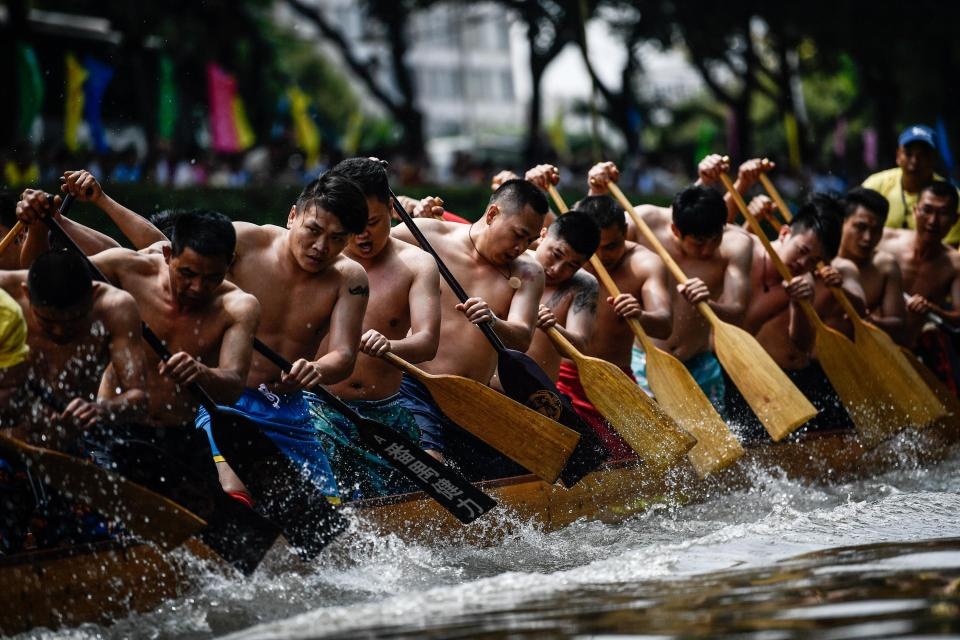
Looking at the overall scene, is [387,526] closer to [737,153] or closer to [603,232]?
[603,232]

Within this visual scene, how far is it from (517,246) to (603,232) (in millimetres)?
1243

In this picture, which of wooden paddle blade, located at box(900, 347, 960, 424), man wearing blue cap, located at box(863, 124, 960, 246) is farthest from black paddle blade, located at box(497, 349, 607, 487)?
man wearing blue cap, located at box(863, 124, 960, 246)

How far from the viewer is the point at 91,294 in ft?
16.5

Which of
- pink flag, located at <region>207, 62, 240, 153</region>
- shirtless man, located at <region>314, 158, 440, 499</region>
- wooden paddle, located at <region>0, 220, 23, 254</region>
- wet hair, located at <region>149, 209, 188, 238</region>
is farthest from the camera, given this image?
pink flag, located at <region>207, 62, 240, 153</region>

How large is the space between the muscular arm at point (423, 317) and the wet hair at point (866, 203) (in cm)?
359

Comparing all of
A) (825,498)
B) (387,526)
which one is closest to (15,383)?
(387,526)

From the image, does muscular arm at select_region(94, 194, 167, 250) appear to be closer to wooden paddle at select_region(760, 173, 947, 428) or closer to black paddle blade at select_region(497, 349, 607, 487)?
black paddle blade at select_region(497, 349, 607, 487)

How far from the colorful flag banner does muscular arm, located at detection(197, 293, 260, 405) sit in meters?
14.9

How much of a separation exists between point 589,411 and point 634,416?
0.80 metres

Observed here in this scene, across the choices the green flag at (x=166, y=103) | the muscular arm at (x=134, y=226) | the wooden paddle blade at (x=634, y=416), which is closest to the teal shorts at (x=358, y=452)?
the muscular arm at (x=134, y=226)

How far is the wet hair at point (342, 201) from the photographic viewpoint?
5.95 meters

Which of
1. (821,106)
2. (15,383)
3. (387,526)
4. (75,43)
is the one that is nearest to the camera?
(15,383)

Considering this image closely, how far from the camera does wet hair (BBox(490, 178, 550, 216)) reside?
6945 mm

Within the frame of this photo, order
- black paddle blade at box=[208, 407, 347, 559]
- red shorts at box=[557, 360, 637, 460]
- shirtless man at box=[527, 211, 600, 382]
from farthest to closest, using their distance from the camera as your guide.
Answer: red shorts at box=[557, 360, 637, 460] < shirtless man at box=[527, 211, 600, 382] < black paddle blade at box=[208, 407, 347, 559]
